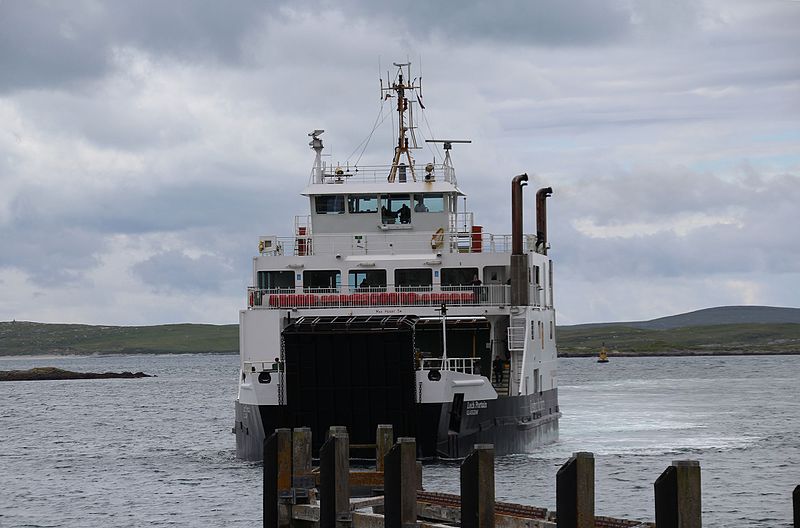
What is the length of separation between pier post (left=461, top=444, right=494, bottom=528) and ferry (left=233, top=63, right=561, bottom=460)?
15085mm

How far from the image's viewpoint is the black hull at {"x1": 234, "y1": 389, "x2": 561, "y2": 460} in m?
33.4

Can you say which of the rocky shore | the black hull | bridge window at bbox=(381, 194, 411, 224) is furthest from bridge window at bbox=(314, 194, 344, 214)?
the rocky shore

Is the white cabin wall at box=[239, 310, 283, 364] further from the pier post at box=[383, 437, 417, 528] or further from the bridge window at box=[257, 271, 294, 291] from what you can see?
the pier post at box=[383, 437, 417, 528]

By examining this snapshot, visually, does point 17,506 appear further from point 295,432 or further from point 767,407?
point 767,407

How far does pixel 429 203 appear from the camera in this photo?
1644 inches

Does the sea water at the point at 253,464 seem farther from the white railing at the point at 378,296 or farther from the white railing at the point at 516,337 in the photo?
the white railing at the point at 378,296

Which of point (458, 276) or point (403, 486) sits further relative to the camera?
point (458, 276)

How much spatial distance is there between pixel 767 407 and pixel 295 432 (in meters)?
52.1

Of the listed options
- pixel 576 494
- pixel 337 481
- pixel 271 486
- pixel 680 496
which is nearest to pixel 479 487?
pixel 576 494

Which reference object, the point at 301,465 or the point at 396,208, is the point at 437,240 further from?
the point at 301,465

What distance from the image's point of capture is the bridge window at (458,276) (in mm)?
38562

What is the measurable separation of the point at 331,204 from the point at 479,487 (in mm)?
24936

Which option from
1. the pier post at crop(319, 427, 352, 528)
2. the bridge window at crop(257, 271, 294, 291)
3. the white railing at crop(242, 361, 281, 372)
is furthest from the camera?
the bridge window at crop(257, 271, 294, 291)

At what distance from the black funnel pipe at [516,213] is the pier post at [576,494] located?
72.3 feet
